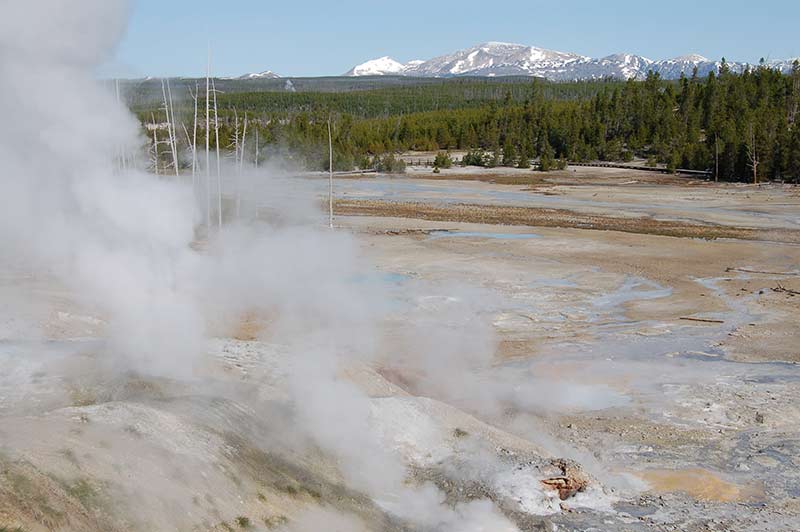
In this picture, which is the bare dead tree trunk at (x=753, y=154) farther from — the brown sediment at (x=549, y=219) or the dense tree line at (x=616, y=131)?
the brown sediment at (x=549, y=219)

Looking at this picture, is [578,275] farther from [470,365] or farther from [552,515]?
[552,515]

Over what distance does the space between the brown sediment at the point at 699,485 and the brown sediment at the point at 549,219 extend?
29.4 meters

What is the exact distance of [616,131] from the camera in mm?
105625

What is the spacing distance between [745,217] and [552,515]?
42.3 m

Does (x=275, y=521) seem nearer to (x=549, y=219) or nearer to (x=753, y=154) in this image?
(x=549, y=219)

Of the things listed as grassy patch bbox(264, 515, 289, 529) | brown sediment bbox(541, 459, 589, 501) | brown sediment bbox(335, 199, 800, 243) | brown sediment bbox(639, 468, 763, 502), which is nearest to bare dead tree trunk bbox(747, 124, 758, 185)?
brown sediment bbox(335, 199, 800, 243)

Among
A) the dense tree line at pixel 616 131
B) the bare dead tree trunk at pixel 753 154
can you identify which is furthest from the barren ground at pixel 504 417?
the dense tree line at pixel 616 131

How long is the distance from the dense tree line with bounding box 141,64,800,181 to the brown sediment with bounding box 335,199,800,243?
2083cm

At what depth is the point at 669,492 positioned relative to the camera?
1109 centimetres

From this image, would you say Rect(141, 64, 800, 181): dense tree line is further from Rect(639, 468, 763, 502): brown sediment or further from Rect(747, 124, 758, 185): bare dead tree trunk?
Rect(639, 468, 763, 502): brown sediment

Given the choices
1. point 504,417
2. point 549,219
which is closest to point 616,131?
point 549,219

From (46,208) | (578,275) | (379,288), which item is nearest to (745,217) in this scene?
(578,275)

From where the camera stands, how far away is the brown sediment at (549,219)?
40.8m

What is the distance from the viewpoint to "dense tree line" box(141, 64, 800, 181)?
7425 cm
